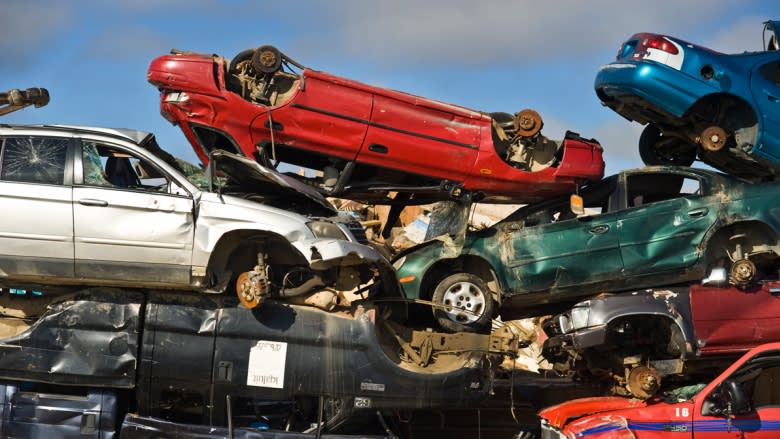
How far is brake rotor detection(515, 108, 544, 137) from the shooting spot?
1040cm

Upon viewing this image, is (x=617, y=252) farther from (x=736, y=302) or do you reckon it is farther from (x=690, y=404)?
(x=690, y=404)

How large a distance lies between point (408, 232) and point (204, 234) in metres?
6.52

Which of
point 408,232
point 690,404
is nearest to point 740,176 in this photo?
point 690,404

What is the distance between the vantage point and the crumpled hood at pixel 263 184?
28.5 ft

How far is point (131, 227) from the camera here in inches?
319

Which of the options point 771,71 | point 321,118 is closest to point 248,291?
point 321,118

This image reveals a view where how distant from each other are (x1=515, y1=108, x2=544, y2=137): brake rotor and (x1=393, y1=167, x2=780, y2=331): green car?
831 mm

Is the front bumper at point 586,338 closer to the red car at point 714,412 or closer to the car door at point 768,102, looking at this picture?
the red car at point 714,412

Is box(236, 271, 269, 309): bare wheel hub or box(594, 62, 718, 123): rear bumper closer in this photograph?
box(236, 271, 269, 309): bare wheel hub

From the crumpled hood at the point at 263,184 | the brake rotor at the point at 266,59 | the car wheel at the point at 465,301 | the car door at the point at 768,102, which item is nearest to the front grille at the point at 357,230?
the crumpled hood at the point at 263,184

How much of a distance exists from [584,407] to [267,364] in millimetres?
3072

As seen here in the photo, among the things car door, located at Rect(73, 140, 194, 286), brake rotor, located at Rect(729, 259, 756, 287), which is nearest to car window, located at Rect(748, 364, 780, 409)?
brake rotor, located at Rect(729, 259, 756, 287)

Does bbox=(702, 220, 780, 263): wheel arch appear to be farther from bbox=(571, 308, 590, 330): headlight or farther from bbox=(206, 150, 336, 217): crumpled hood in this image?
bbox=(206, 150, 336, 217): crumpled hood

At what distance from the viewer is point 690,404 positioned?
823 cm
